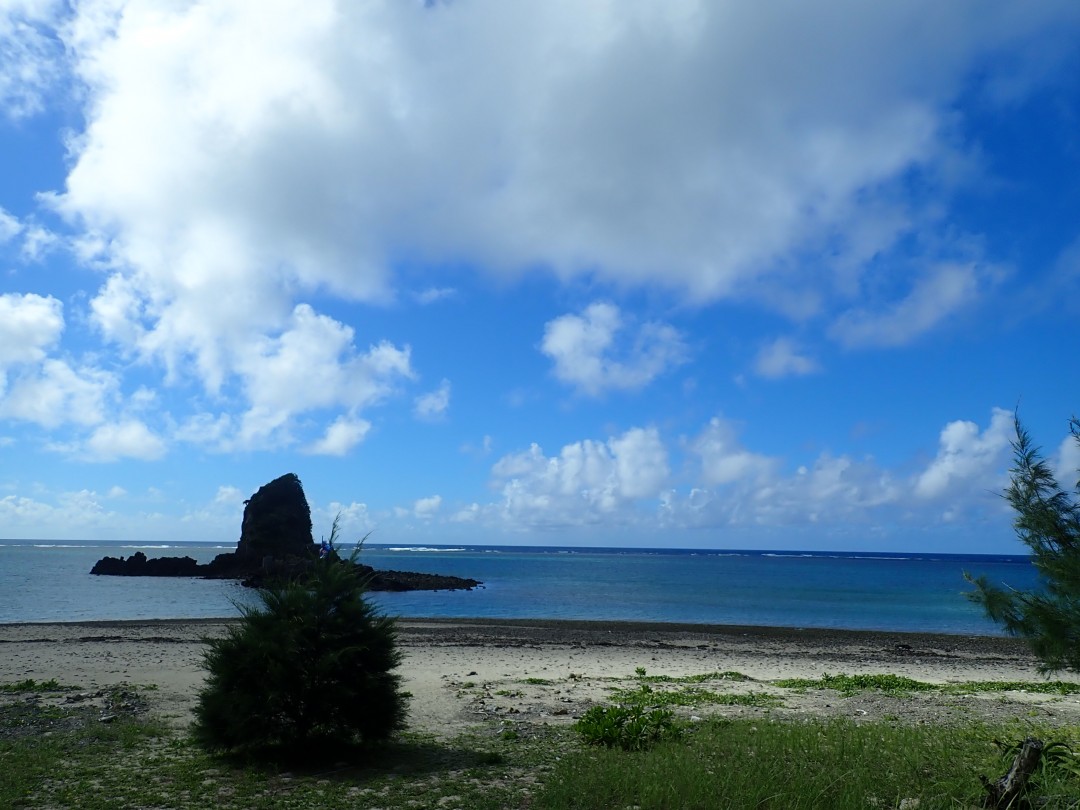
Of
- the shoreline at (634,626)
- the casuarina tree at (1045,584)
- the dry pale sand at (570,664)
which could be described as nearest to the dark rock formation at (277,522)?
the shoreline at (634,626)

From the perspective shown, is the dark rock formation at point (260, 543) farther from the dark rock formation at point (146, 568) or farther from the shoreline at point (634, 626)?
the shoreline at point (634, 626)

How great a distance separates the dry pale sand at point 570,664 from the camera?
15305 millimetres

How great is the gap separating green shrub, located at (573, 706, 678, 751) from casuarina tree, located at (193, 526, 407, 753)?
288 centimetres

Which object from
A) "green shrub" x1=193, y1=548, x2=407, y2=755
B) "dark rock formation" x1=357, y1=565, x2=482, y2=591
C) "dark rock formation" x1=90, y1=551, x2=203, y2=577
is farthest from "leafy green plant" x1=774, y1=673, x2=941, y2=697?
"dark rock formation" x1=90, y1=551, x2=203, y2=577

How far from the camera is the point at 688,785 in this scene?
26.7 feet

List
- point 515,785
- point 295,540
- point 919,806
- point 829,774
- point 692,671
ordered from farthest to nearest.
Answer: point 295,540 → point 692,671 → point 515,785 → point 829,774 → point 919,806

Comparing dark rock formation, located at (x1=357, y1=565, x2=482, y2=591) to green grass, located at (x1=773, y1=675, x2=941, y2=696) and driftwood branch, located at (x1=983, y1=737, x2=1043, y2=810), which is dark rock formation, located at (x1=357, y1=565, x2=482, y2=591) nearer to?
green grass, located at (x1=773, y1=675, x2=941, y2=696)

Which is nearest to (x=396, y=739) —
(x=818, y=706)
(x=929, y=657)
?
(x=818, y=706)

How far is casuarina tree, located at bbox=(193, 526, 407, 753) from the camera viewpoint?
1036 cm

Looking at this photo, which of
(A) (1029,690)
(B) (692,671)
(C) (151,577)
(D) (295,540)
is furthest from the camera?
(D) (295,540)

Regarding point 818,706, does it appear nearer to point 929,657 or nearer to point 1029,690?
point 1029,690

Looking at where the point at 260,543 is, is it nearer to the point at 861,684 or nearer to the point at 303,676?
the point at 861,684

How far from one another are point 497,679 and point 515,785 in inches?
436

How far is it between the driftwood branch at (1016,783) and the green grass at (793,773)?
7.3 inches
